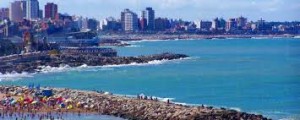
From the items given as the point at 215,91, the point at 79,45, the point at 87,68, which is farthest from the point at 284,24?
the point at 215,91

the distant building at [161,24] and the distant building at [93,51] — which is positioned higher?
the distant building at [161,24]

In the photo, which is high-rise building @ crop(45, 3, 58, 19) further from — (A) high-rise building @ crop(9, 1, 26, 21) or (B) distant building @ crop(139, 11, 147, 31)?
(B) distant building @ crop(139, 11, 147, 31)

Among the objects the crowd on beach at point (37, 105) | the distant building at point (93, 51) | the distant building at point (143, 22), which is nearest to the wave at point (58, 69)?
the distant building at point (93, 51)

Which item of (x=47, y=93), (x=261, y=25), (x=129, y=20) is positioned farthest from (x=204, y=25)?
(x=47, y=93)

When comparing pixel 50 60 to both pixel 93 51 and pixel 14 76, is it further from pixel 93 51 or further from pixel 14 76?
pixel 93 51

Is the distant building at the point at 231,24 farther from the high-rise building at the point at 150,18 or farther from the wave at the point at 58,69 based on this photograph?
the wave at the point at 58,69

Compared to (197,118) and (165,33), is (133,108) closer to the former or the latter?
(197,118)
